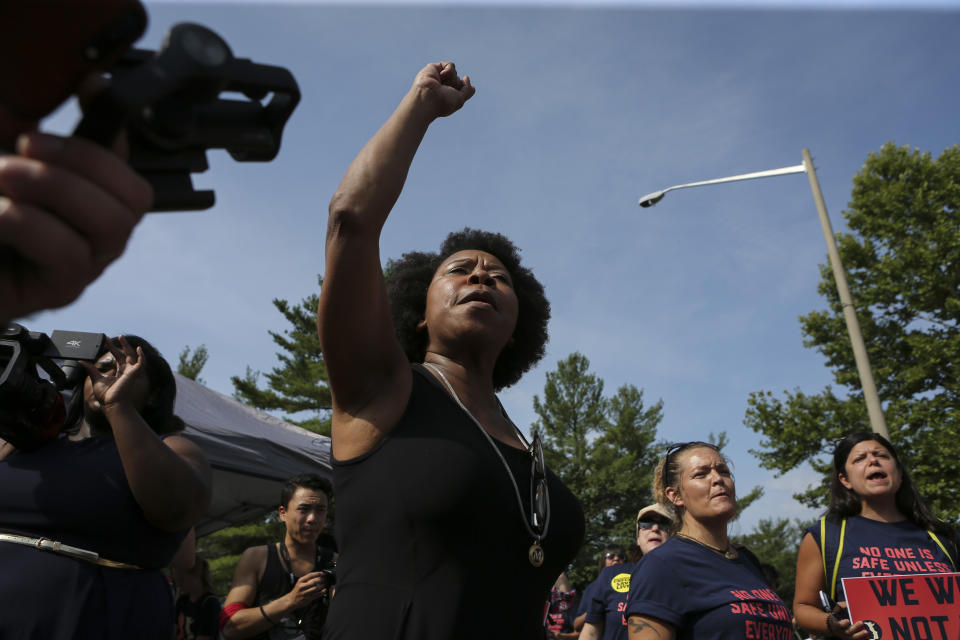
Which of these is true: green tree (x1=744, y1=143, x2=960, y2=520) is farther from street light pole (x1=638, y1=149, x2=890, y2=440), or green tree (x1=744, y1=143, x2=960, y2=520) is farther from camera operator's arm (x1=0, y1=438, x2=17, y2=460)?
camera operator's arm (x1=0, y1=438, x2=17, y2=460)

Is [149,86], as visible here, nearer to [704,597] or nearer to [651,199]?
[704,597]

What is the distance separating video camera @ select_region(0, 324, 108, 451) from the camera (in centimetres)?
214

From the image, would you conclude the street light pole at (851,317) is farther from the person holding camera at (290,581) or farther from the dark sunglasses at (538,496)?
the dark sunglasses at (538,496)

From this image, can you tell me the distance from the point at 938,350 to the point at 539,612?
1732cm

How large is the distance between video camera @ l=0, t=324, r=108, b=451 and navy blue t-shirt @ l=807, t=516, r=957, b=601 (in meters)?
3.51

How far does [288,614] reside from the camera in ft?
13.3

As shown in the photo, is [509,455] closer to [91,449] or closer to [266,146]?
[266,146]

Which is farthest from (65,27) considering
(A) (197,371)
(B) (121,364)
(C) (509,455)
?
(A) (197,371)

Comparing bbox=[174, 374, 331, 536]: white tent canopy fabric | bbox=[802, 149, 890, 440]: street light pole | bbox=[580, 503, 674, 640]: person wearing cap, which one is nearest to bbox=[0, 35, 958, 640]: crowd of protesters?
bbox=[580, 503, 674, 640]: person wearing cap

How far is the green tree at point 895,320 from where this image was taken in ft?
51.4

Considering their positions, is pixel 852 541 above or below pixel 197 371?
below

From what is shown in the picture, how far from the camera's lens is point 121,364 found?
2312mm

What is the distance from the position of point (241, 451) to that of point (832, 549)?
20.3 feet

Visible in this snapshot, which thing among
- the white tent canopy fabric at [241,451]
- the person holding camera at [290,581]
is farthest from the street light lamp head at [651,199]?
the person holding camera at [290,581]
